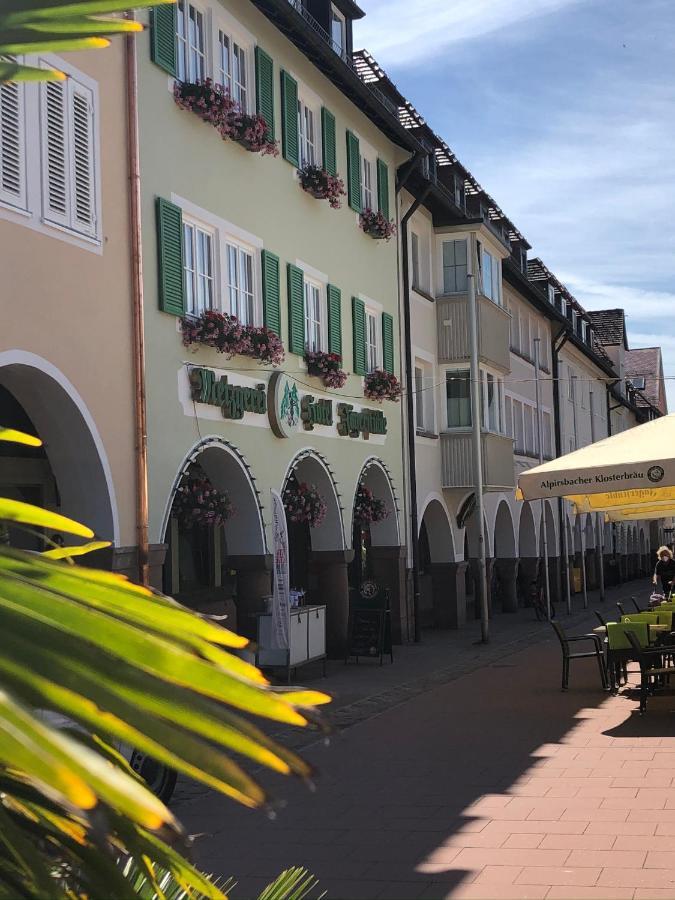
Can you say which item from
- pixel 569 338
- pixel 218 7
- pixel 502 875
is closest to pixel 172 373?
pixel 218 7

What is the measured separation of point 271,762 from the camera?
0.74m

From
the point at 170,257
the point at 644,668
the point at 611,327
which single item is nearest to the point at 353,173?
the point at 170,257

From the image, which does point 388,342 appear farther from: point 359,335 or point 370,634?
point 370,634

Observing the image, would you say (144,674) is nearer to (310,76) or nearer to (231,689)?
(231,689)

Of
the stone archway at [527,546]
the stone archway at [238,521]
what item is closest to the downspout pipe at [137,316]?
the stone archway at [238,521]

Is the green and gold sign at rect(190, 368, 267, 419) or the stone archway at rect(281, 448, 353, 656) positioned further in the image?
the stone archway at rect(281, 448, 353, 656)

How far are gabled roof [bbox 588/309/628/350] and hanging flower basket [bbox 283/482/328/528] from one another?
45.7m

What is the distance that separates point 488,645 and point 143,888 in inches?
880

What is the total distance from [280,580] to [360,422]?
18.2 ft

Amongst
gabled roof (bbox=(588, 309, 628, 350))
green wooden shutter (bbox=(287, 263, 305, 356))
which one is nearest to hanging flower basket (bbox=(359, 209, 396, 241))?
green wooden shutter (bbox=(287, 263, 305, 356))

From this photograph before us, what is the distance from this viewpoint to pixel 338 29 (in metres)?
22.1

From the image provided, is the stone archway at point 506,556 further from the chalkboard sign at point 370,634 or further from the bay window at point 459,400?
the chalkboard sign at point 370,634

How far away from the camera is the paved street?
6.92 metres

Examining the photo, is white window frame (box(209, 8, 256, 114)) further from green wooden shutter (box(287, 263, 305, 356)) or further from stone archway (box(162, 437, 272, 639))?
stone archway (box(162, 437, 272, 639))
